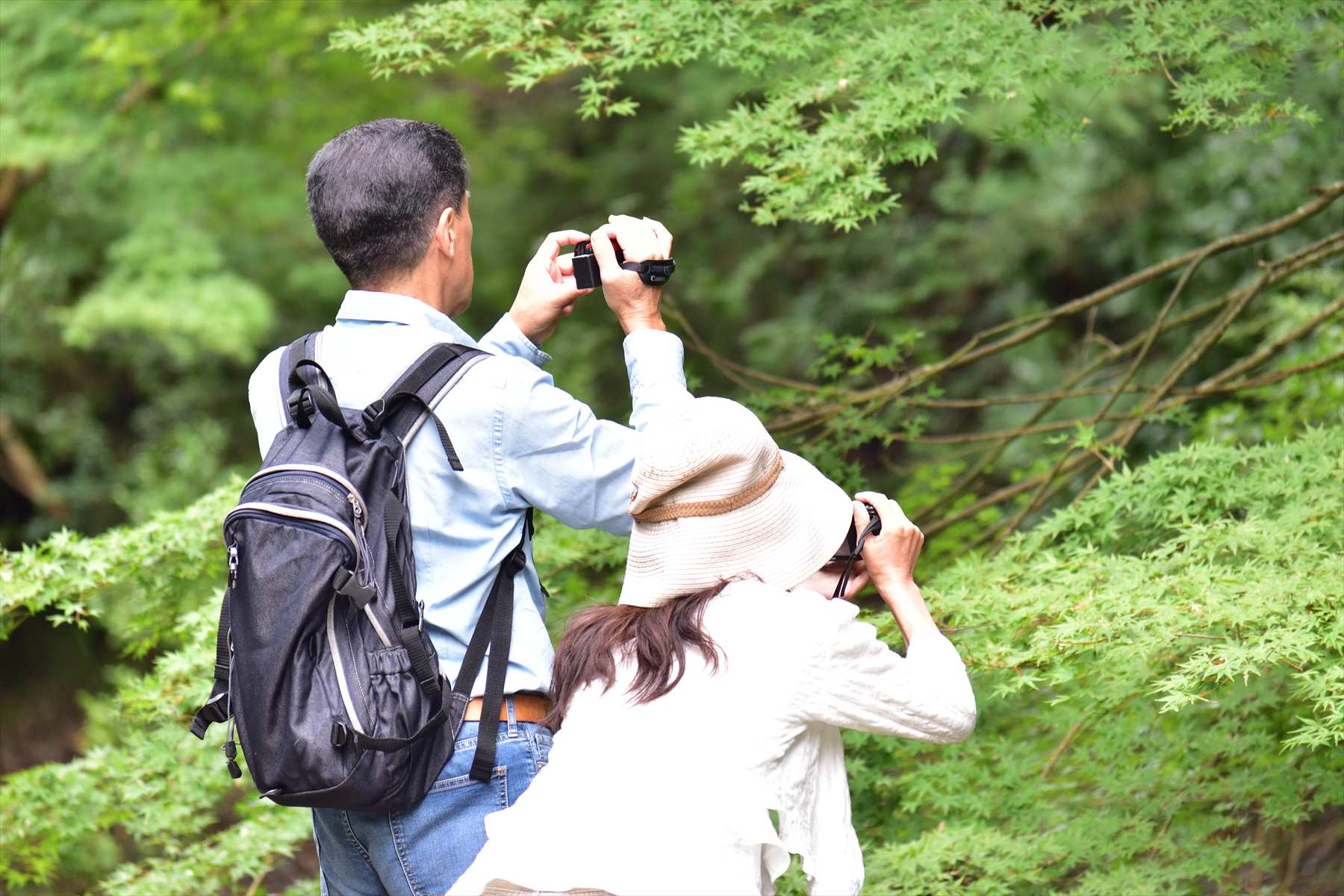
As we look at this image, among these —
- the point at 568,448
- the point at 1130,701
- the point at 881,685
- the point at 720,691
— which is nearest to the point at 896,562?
the point at 881,685

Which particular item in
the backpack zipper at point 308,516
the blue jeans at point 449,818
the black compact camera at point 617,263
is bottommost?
the blue jeans at point 449,818

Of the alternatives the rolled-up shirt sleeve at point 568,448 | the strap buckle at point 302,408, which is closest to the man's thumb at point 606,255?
the rolled-up shirt sleeve at point 568,448

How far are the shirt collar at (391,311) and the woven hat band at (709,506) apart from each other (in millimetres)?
360

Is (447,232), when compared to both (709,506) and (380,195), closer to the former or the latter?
(380,195)

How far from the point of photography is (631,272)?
74.5 inches

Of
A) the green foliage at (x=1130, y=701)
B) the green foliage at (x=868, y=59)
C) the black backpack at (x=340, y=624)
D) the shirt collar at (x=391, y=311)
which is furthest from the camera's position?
the green foliage at (x=868, y=59)

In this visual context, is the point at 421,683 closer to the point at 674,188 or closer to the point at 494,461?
the point at 494,461

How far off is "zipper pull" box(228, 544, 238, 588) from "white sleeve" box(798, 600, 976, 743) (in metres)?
0.75

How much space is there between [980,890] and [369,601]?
63.1 inches

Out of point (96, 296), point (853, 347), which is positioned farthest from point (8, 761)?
point (853, 347)

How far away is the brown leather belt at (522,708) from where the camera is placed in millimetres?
1707

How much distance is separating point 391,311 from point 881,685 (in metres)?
0.86

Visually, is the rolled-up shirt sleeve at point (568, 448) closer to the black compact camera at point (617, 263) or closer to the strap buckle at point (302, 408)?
the black compact camera at point (617, 263)

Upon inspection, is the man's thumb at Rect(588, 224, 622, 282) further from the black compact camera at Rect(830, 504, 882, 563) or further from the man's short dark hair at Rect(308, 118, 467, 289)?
the black compact camera at Rect(830, 504, 882, 563)
